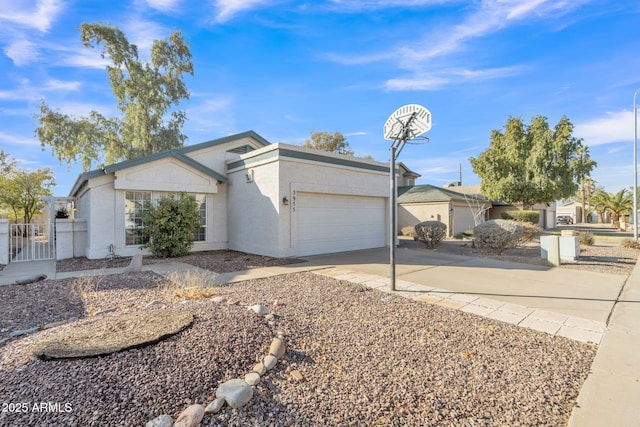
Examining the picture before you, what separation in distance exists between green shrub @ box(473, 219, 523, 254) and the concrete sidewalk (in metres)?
1.61

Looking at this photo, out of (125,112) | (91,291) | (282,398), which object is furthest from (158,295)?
(125,112)

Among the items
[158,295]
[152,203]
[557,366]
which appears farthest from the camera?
[152,203]

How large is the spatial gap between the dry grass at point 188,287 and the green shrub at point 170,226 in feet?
11.4

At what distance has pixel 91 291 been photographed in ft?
20.1

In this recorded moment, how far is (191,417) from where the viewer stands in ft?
7.54

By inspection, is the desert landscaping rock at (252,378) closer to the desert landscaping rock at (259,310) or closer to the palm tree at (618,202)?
the desert landscaping rock at (259,310)

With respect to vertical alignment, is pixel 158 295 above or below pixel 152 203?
below

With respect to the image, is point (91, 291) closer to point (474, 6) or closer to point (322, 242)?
point (322, 242)

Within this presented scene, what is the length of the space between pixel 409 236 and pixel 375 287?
44.9 feet

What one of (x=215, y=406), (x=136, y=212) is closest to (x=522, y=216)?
(x=136, y=212)

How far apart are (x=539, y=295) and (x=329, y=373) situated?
5.20 metres

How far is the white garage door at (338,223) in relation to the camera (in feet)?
37.2

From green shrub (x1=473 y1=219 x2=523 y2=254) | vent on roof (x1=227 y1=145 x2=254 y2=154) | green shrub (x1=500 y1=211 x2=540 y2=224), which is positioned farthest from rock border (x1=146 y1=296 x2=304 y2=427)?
green shrub (x1=500 y1=211 x2=540 y2=224)

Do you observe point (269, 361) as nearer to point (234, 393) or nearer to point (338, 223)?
point (234, 393)
